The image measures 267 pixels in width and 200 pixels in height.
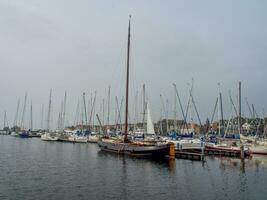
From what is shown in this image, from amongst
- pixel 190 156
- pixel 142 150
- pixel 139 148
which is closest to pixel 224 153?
pixel 190 156

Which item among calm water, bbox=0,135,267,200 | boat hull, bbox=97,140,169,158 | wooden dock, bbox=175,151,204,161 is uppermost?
boat hull, bbox=97,140,169,158

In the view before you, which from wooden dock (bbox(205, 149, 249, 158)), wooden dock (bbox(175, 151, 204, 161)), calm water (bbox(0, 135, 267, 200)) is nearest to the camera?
calm water (bbox(0, 135, 267, 200))

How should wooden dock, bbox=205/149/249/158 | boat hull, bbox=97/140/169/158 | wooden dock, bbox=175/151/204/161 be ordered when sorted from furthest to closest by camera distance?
wooden dock, bbox=205/149/249/158
wooden dock, bbox=175/151/204/161
boat hull, bbox=97/140/169/158

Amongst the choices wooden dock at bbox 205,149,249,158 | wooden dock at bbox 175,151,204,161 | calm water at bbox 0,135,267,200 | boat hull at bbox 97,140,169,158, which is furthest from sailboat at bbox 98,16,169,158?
wooden dock at bbox 205,149,249,158

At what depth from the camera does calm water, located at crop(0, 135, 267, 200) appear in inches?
1208

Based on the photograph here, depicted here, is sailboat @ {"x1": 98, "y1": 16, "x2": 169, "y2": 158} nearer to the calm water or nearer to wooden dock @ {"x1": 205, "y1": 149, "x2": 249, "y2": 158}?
the calm water

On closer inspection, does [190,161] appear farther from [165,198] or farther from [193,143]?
[165,198]

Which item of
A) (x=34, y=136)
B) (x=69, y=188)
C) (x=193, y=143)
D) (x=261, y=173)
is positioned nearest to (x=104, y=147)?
(x=193, y=143)

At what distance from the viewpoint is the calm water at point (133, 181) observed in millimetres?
30672

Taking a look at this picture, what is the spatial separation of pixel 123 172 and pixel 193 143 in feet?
112

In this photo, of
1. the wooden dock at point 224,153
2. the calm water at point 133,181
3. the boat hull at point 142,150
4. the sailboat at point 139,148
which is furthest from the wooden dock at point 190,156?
the wooden dock at point 224,153

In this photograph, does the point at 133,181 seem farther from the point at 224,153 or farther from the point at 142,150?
the point at 224,153

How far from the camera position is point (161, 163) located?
53594 millimetres

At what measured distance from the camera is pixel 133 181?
1474 inches
